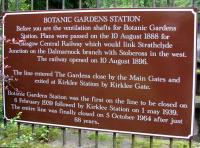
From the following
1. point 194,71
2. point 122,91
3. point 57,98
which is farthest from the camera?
point 57,98

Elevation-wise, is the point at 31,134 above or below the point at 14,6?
below

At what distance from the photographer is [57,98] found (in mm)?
4918

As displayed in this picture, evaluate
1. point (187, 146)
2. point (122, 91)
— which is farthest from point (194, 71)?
point (187, 146)

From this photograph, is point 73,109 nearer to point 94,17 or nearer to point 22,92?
point 22,92

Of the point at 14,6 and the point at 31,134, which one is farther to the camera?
the point at 14,6

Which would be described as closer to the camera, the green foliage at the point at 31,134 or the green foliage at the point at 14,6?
the green foliage at the point at 31,134

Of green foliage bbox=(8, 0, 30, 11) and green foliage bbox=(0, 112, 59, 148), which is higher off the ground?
green foliage bbox=(8, 0, 30, 11)

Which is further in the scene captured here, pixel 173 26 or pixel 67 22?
pixel 67 22

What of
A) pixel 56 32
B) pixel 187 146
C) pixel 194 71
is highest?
pixel 56 32

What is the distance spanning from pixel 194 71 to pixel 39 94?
5.52 feet

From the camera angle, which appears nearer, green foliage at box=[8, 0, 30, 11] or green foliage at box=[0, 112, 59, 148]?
green foliage at box=[0, 112, 59, 148]

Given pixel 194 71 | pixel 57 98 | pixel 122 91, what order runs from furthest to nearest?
1. pixel 57 98
2. pixel 122 91
3. pixel 194 71

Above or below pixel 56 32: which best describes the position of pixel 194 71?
below

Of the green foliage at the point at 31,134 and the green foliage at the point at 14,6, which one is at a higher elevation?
the green foliage at the point at 14,6
